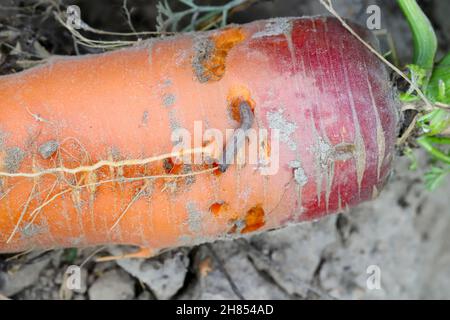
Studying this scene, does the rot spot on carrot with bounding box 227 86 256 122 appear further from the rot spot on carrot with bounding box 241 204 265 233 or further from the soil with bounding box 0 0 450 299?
the soil with bounding box 0 0 450 299

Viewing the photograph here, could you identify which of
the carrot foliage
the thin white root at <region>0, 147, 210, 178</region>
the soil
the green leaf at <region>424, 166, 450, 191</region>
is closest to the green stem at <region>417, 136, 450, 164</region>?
Answer: the carrot foliage

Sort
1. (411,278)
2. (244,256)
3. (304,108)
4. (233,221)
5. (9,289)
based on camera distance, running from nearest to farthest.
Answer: (304,108), (233,221), (9,289), (244,256), (411,278)

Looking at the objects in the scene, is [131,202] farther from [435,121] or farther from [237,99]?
[435,121]

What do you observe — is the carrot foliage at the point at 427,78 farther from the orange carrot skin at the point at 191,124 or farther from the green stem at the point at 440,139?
the orange carrot skin at the point at 191,124

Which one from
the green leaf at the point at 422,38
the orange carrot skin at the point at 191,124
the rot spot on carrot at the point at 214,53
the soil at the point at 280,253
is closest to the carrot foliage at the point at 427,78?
the green leaf at the point at 422,38

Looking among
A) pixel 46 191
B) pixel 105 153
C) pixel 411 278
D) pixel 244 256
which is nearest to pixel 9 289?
pixel 46 191

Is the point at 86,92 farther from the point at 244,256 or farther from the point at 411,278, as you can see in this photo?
the point at 411,278
